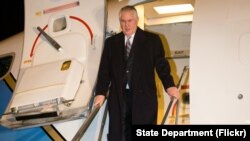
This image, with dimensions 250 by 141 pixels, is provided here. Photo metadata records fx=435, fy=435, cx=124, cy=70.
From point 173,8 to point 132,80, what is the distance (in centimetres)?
194

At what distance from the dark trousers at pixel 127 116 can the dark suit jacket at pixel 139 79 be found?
38mm

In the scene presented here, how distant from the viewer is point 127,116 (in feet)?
11.4

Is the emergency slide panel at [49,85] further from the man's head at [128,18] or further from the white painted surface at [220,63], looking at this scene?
the white painted surface at [220,63]

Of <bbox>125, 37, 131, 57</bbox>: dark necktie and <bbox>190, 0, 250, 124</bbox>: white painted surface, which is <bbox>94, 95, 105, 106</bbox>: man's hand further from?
<bbox>190, 0, 250, 124</bbox>: white painted surface

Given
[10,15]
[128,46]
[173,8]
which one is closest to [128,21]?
[128,46]

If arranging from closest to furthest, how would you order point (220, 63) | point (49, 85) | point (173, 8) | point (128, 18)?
point (220, 63) → point (128, 18) → point (49, 85) → point (173, 8)

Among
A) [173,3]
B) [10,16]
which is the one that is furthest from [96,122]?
[10,16]

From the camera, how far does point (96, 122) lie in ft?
12.4

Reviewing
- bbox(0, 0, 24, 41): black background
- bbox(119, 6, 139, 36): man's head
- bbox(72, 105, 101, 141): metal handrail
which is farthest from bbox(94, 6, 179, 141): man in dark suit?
bbox(0, 0, 24, 41): black background

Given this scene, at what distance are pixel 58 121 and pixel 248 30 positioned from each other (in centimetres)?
171

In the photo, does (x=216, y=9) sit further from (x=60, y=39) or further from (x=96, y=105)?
(x=60, y=39)

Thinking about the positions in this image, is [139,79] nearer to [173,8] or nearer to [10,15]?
[173,8]

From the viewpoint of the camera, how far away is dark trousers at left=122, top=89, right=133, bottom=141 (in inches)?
136

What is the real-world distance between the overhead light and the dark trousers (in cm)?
185
